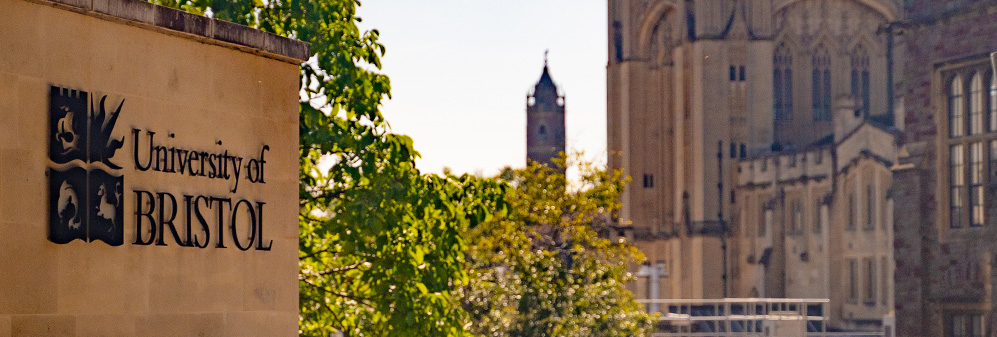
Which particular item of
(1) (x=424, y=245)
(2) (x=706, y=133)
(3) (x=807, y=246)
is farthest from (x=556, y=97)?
(1) (x=424, y=245)

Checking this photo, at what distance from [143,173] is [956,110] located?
22.9 meters

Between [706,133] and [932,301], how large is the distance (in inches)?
2005

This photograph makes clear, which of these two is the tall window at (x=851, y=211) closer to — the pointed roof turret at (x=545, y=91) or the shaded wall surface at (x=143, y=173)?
the shaded wall surface at (x=143, y=173)

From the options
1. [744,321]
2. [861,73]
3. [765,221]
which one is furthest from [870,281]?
[861,73]

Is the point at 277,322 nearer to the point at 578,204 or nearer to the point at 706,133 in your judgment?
the point at 578,204

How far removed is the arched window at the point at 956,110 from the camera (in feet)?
98.3

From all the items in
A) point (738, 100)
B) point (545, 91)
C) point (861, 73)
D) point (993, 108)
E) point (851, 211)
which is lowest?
point (851, 211)

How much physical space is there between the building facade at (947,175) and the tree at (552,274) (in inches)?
231

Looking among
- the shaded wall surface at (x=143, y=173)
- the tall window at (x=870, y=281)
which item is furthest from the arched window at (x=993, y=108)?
the tall window at (x=870, y=281)

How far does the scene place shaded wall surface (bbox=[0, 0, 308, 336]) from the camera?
962 centimetres

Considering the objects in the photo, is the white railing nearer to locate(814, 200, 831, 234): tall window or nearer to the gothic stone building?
locate(814, 200, 831, 234): tall window

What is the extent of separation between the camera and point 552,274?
104 feet

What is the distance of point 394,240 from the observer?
17188mm

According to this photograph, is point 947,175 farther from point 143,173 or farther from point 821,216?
point 821,216
